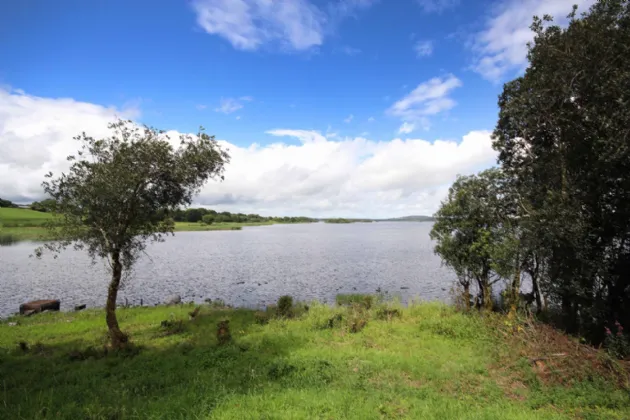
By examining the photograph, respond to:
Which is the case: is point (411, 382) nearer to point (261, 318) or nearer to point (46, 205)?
point (261, 318)

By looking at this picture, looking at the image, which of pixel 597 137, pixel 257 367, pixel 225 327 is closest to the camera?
pixel 597 137

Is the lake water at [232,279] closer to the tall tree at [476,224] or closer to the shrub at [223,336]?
the tall tree at [476,224]

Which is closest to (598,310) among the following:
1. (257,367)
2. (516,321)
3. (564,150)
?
(516,321)

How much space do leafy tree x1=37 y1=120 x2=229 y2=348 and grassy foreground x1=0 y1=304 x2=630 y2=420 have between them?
3794 mm

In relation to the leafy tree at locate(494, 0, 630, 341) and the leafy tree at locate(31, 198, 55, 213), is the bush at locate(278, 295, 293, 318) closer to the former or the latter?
the leafy tree at locate(31, 198, 55, 213)

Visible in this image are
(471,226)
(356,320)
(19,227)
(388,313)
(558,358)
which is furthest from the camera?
(19,227)

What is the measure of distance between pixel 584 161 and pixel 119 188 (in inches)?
787

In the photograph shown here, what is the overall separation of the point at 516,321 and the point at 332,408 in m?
11.5

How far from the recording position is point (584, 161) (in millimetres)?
13711

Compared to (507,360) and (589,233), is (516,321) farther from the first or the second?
(589,233)

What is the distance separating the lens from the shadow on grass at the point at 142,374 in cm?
946

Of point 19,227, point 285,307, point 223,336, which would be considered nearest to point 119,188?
point 223,336

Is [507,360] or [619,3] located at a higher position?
[619,3]

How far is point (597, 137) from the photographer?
11.9 meters
